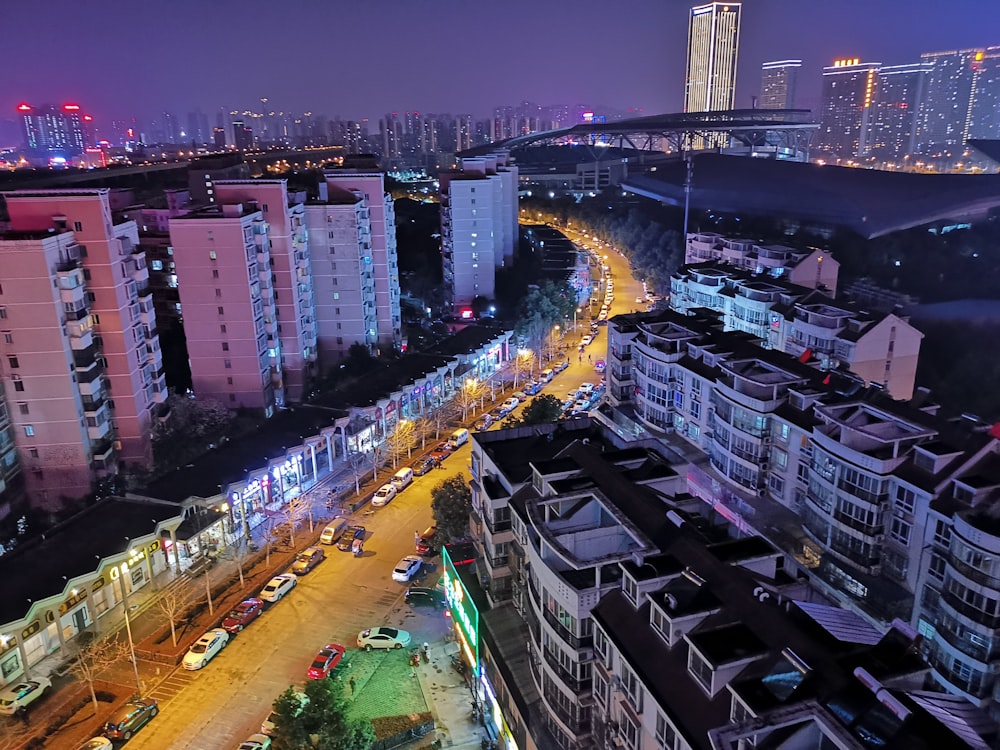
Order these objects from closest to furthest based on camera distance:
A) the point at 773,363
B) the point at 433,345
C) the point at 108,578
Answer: the point at 108,578 < the point at 773,363 < the point at 433,345

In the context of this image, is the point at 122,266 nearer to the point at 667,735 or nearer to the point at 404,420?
the point at 404,420

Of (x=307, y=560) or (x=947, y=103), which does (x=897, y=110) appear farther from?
(x=307, y=560)

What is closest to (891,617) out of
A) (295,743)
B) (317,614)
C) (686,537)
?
(686,537)

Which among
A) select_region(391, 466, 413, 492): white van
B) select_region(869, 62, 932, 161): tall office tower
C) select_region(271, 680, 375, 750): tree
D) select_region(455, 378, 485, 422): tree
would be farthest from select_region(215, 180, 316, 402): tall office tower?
select_region(869, 62, 932, 161): tall office tower

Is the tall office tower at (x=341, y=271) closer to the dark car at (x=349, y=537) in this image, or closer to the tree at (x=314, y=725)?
the dark car at (x=349, y=537)

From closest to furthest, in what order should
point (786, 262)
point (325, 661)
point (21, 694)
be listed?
1. point (21, 694)
2. point (325, 661)
3. point (786, 262)

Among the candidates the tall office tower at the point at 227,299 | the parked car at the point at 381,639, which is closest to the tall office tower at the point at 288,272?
the tall office tower at the point at 227,299

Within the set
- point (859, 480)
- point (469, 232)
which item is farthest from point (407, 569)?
point (469, 232)
